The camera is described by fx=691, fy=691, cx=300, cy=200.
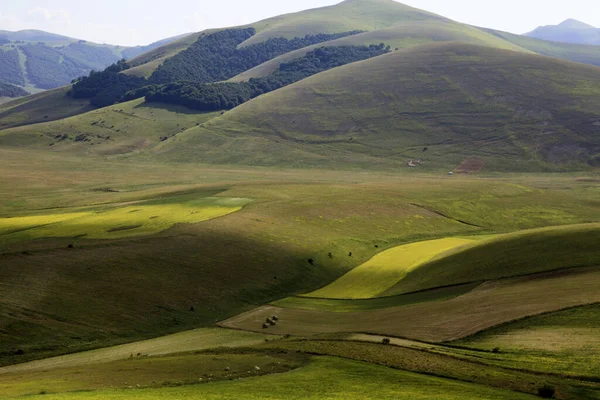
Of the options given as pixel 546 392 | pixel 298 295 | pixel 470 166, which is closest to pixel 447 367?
pixel 546 392

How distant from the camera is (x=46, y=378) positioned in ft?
132

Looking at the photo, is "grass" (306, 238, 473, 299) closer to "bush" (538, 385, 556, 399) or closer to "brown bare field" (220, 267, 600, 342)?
"brown bare field" (220, 267, 600, 342)

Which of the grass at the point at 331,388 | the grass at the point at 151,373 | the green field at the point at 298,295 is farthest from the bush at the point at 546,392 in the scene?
the grass at the point at 151,373

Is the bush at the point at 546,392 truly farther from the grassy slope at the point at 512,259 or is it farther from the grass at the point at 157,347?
the grassy slope at the point at 512,259

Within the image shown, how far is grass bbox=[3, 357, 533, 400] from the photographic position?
35250 millimetres

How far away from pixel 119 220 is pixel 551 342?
61733 millimetres

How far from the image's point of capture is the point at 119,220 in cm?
8994

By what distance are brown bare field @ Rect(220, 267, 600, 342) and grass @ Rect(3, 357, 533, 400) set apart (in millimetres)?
8471

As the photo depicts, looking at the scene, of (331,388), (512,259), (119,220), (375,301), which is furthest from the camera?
(119,220)

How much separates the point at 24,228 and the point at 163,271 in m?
30.4

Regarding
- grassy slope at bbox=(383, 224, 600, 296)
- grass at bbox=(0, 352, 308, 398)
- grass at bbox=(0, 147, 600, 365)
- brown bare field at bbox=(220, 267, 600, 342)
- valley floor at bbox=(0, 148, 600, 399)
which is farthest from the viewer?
grassy slope at bbox=(383, 224, 600, 296)

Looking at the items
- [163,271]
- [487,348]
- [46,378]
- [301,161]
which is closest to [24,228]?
[163,271]

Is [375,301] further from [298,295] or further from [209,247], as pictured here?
[209,247]

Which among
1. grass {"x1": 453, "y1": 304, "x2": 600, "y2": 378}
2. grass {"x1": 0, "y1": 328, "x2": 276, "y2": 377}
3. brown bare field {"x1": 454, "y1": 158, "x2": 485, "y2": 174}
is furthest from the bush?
brown bare field {"x1": 454, "y1": 158, "x2": 485, "y2": 174}
